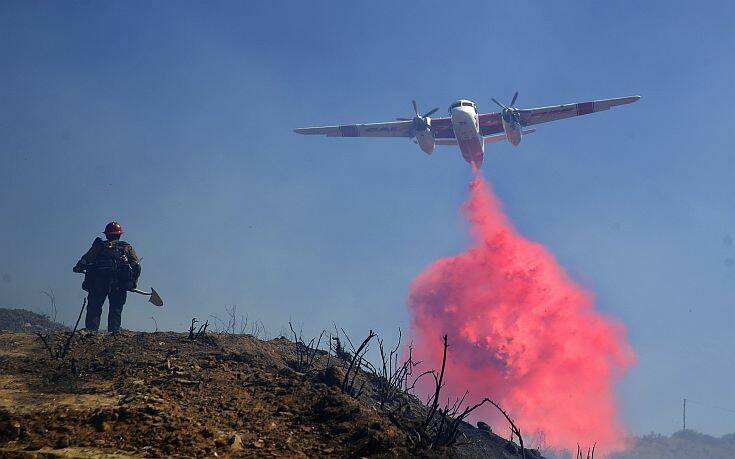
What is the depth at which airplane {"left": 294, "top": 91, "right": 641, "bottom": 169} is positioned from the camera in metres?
37.8

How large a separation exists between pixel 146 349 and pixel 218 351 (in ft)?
4.25

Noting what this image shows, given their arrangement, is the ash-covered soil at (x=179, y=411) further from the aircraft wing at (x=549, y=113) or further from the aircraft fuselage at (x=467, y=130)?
the aircraft wing at (x=549, y=113)

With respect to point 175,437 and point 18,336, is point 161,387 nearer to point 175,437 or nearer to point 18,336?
point 175,437

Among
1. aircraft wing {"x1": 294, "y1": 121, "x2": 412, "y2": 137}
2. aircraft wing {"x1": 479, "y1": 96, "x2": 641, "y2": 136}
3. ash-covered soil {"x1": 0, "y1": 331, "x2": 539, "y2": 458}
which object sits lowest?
ash-covered soil {"x1": 0, "y1": 331, "x2": 539, "y2": 458}

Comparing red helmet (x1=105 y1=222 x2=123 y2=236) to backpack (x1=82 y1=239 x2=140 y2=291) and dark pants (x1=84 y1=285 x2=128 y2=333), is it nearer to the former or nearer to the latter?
backpack (x1=82 y1=239 x2=140 y2=291)

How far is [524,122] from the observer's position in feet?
135

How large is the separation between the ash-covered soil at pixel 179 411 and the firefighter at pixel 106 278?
346 cm

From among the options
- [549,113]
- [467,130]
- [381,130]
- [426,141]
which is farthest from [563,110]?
[381,130]

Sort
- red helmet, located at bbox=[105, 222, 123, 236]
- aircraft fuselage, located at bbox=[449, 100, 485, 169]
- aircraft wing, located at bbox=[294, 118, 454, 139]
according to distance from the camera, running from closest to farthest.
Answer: red helmet, located at bbox=[105, 222, 123, 236], aircraft fuselage, located at bbox=[449, 100, 485, 169], aircraft wing, located at bbox=[294, 118, 454, 139]

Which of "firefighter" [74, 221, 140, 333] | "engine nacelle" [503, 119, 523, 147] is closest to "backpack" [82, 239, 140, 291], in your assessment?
"firefighter" [74, 221, 140, 333]

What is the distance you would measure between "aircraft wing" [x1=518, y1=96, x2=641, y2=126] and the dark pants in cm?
3449

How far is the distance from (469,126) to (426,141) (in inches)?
148

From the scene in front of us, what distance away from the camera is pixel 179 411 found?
6.27 metres

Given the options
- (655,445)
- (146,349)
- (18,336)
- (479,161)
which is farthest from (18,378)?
(655,445)
